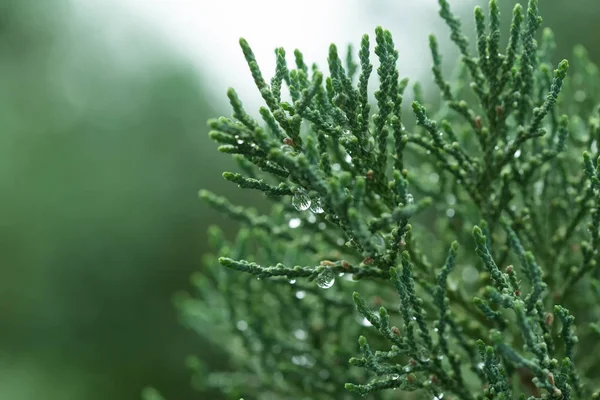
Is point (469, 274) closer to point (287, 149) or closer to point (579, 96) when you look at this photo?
point (579, 96)

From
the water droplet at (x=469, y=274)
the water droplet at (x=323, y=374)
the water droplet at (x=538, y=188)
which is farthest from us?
the water droplet at (x=469, y=274)

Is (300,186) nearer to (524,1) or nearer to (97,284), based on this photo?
(524,1)

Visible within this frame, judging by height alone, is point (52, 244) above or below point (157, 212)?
below

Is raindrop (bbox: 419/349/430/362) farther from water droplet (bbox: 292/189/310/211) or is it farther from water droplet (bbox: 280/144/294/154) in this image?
water droplet (bbox: 280/144/294/154)

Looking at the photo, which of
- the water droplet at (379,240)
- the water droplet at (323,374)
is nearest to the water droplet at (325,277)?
the water droplet at (379,240)

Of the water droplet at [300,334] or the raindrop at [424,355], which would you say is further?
the water droplet at [300,334]

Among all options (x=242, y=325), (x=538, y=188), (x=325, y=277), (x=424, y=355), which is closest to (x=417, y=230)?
(x=538, y=188)

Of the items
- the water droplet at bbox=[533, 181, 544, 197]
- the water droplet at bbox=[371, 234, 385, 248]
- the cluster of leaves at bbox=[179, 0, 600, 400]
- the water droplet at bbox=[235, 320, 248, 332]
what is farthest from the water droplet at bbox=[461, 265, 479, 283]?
the water droplet at bbox=[371, 234, 385, 248]

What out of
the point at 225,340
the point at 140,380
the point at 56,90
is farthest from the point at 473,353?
the point at 56,90

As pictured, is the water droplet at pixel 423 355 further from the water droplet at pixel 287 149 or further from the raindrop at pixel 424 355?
the water droplet at pixel 287 149

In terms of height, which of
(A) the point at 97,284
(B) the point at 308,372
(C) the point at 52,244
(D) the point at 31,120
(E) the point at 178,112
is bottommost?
(B) the point at 308,372
